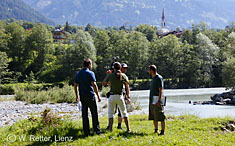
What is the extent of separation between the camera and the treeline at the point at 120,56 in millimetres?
56469

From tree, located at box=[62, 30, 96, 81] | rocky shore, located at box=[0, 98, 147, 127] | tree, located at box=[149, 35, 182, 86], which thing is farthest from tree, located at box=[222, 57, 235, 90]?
tree, located at box=[62, 30, 96, 81]

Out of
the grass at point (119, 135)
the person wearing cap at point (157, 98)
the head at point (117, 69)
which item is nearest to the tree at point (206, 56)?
the grass at point (119, 135)

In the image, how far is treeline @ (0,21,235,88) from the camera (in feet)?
185

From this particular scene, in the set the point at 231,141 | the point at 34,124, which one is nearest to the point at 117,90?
the point at 34,124

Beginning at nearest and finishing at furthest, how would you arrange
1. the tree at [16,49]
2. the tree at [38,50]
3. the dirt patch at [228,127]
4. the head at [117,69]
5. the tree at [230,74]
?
1. the head at [117,69]
2. the dirt patch at [228,127]
3. the tree at [230,74]
4. the tree at [16,49]
5. the tree at [38,50]

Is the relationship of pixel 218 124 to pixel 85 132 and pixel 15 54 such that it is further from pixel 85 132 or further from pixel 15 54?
pixel 15 54

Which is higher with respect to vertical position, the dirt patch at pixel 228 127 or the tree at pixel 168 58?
the tree at pixel 168 58

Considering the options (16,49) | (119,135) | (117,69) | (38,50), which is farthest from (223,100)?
(16,49)

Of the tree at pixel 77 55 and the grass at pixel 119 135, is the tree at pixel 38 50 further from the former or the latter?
the grass at pixel 119 135

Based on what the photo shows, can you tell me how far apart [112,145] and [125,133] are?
1.01 metres

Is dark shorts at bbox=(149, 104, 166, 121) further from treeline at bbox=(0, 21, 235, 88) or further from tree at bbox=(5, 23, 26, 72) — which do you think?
tree at bbox=(5, 23, 26, 72)

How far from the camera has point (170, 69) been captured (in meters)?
59.8

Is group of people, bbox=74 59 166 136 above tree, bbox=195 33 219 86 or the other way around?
the other way around

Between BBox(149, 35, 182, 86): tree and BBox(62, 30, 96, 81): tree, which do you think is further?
BBox(149, 35, 182, 86): tree
